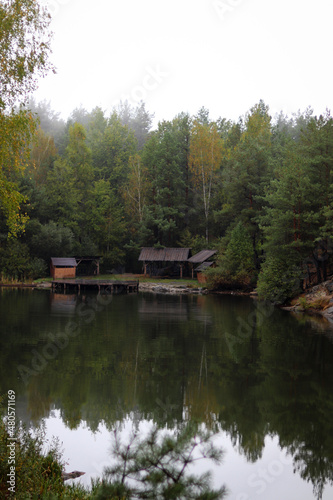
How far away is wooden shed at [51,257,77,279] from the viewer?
4997cm

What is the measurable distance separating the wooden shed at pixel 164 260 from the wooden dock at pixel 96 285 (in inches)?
280

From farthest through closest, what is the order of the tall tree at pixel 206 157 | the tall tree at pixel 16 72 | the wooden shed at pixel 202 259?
the tall tree at pixel 206 157 → the wooden shed at pixel 202 259 → the tall tree at pixel 16 72

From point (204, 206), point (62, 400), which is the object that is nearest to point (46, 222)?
point (204, 206)

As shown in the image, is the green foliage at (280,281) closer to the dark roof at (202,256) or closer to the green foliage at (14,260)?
the dark roof at (202,256)

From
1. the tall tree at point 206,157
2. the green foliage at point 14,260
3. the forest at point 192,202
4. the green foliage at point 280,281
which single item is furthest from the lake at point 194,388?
the tall tree at point 206,157

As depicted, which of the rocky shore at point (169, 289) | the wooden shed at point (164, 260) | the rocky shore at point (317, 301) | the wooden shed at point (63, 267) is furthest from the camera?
the wooden shed at point (164, 260)

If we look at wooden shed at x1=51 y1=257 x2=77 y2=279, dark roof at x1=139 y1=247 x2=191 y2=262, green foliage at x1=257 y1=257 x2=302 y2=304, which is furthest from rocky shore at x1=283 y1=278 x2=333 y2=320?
wooden shed at x1=51 y1=257 x2=77 y2=279

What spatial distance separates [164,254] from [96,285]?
9532 mm

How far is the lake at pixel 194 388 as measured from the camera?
27.2 feet

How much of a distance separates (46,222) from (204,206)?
65.3 ft

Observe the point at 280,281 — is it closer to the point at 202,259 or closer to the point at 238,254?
the point at 238,254

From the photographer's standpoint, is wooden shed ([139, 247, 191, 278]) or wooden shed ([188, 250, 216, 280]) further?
wooden shed ([139, 247, 191, 278])

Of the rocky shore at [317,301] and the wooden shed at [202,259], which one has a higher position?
the wooden shed at [202,259]

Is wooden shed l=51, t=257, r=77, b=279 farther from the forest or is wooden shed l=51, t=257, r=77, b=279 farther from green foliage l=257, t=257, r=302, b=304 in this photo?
green foliage l=257, t=257, r=302, b=304
